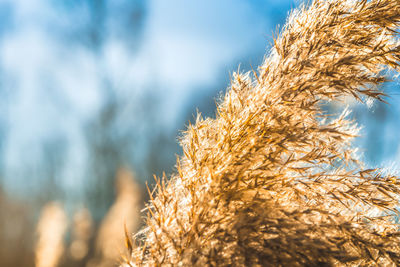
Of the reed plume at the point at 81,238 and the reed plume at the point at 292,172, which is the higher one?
the reed plume at the point at 81,238

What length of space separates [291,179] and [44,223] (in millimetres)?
3839

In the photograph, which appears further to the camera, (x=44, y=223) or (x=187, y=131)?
(x=44, y=223)

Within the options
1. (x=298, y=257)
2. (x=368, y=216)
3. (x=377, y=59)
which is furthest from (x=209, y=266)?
(x=377, y=59)

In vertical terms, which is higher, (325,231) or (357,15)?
(357,15)

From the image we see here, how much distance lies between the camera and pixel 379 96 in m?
1.41

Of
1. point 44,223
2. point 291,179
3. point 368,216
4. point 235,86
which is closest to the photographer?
point 291,179

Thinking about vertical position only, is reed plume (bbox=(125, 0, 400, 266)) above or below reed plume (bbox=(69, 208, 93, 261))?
below

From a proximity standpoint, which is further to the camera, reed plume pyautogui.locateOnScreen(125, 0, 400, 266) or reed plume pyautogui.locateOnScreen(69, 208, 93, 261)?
reed plume pyautogui.locateOnScreen(69, 208, 93, 261)

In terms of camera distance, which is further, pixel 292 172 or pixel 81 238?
pixel 81 238

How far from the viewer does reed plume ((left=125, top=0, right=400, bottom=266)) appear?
40.2 inches

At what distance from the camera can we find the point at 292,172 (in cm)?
125

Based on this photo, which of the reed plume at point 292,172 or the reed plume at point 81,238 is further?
the reed plume at point 81,238

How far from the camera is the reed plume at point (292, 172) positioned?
1021 millimetres

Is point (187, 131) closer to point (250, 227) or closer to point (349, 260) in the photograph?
point (250, 227)
